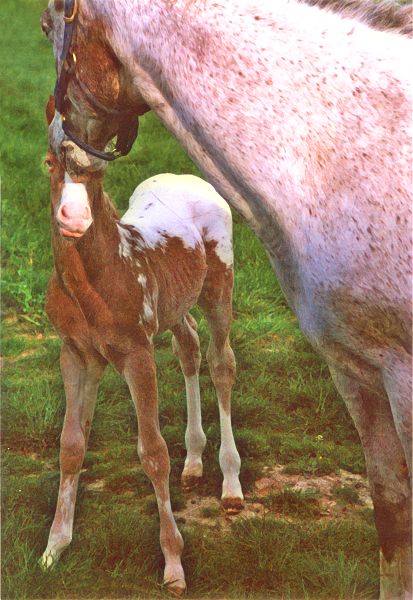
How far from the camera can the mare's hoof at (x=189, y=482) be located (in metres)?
5.36

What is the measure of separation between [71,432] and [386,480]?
5.91 feet

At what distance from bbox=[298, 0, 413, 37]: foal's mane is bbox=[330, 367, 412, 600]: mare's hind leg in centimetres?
119

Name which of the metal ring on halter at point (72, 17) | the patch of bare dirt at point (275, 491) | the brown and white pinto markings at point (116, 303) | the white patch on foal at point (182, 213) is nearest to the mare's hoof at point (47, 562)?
the brown and white pinto markings at point (116, 303)

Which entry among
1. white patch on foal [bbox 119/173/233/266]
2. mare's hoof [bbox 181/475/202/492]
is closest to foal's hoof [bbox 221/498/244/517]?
mare's hoof [bbox 181/475/202/492]

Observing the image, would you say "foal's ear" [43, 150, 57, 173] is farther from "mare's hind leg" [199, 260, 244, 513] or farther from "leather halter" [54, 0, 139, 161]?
"mare's hind leg" [199, 260, 244, 513]

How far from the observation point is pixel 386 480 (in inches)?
133

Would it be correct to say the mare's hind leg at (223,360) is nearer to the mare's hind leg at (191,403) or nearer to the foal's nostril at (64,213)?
the mare's hind leg at (191,403)

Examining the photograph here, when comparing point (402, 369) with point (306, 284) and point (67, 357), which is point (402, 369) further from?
point (67, 357)

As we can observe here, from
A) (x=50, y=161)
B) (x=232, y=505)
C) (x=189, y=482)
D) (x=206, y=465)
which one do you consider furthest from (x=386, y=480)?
(x=206, y=465)

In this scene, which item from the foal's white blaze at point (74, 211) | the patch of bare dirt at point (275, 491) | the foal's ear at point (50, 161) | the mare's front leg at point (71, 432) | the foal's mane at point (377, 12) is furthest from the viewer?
the patch of bare dirt at point (275, 491)

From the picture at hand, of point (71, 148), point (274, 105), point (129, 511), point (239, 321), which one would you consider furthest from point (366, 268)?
point (239, 321)

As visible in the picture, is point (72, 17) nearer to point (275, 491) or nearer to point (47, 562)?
point (47, 562)

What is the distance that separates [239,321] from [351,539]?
3021mm

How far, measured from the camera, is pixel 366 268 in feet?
9.42
